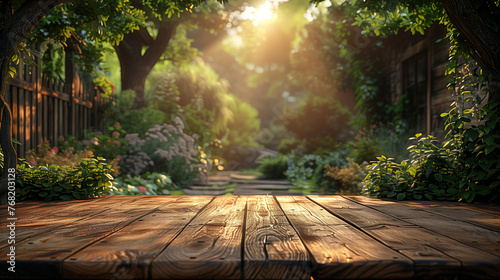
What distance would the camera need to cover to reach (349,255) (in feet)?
3.76

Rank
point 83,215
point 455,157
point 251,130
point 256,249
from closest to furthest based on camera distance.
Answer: point 256,249 < point 83,215 < point 455,157 < point 251,130

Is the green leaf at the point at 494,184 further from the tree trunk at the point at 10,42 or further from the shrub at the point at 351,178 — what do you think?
the tree trunk at the point at 10,42

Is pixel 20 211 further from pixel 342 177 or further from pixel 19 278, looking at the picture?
pixel 342 177

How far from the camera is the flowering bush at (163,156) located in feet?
18.0

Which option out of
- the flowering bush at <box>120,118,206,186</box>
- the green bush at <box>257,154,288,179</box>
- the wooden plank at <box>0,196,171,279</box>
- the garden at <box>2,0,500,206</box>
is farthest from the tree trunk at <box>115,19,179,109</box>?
the wooden plank at <box>0,196,171,279</box>

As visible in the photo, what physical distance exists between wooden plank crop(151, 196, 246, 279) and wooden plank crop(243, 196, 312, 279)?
0.04m

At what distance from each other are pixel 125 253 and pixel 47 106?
4052 millimetres

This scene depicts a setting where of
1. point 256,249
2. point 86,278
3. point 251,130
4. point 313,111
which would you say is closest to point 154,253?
point 86,278

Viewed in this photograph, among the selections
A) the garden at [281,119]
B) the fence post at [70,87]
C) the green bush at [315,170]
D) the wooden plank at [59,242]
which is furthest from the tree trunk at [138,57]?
the wooden plank at [59,242]

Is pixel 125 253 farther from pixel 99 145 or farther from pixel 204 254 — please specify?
pixel 99 145

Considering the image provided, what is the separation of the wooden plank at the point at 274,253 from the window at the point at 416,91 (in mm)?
5035

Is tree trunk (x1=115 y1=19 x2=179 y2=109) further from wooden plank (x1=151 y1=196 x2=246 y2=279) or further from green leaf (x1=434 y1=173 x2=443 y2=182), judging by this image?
wooden plank (x1=151 y1=196 x2=246 y2=279)

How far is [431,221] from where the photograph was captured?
1.79 m

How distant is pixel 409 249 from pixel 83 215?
1.67 metres
